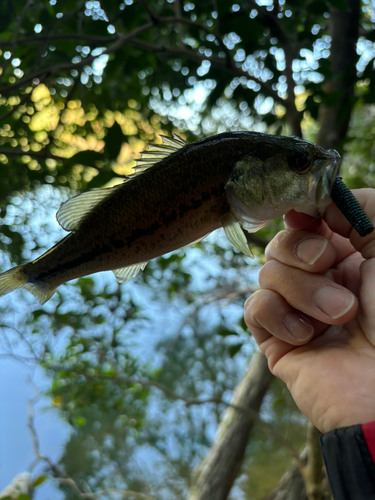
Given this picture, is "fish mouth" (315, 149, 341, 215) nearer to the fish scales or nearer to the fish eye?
the fish eye

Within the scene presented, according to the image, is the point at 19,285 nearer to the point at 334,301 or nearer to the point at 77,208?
the point at 77,208

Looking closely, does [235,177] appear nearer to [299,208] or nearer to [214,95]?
[299,208]

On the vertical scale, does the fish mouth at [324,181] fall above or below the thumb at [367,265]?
above

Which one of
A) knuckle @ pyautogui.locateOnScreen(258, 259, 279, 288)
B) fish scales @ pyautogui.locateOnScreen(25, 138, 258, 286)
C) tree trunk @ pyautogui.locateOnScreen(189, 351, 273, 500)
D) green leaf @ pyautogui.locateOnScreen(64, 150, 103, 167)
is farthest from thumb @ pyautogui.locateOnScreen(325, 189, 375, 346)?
tree trunk @ pyautogui.locateOnScreen(189, 351, 273, 500)

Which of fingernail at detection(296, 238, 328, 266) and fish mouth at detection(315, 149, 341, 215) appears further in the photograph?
fingernail at detection(296, 238, 328, 266)

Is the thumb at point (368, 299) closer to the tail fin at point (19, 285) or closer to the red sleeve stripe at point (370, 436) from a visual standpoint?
the red sleeve stripe at point (370, 436)

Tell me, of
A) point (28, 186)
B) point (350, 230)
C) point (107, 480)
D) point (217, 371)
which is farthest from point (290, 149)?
point (107, 480)

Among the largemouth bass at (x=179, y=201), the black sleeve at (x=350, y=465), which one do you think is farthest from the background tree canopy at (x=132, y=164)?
the black sleeve at (x=350, y=465)
